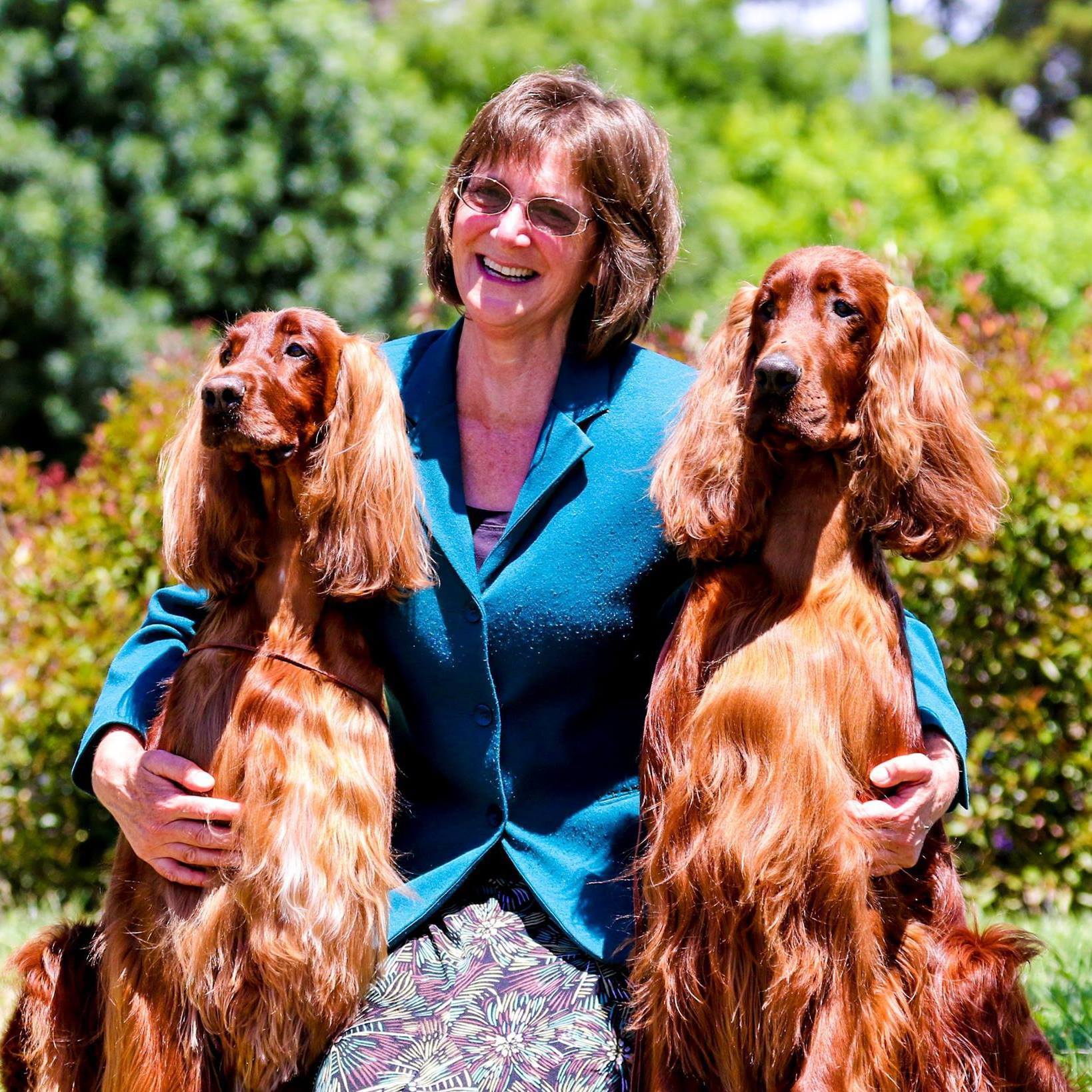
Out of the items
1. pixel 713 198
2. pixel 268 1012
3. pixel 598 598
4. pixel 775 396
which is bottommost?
pixel 713 198

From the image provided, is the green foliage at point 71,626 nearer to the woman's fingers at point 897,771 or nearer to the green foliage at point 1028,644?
the green foliage at point 1028,644

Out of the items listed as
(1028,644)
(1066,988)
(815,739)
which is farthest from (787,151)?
(815,739)

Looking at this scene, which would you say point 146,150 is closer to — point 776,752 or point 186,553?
point 186,553

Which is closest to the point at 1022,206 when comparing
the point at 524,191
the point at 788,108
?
the point at 788,108

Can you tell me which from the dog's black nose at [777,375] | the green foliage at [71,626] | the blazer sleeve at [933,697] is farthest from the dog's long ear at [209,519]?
the green foliage at [71,626]

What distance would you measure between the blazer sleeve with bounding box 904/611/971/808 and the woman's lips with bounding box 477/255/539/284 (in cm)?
103

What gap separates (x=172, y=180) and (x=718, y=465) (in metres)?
6.97

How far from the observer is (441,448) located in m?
2.85

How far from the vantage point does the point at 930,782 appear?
2361 millimetres

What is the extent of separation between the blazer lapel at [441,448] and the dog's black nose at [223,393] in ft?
1.52

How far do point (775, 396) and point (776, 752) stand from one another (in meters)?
0.58

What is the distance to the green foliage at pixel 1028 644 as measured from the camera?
14.2 feet

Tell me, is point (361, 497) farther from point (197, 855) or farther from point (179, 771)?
point (197, 855)

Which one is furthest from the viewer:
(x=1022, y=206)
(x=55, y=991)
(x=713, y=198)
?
(x=713, y=198)
